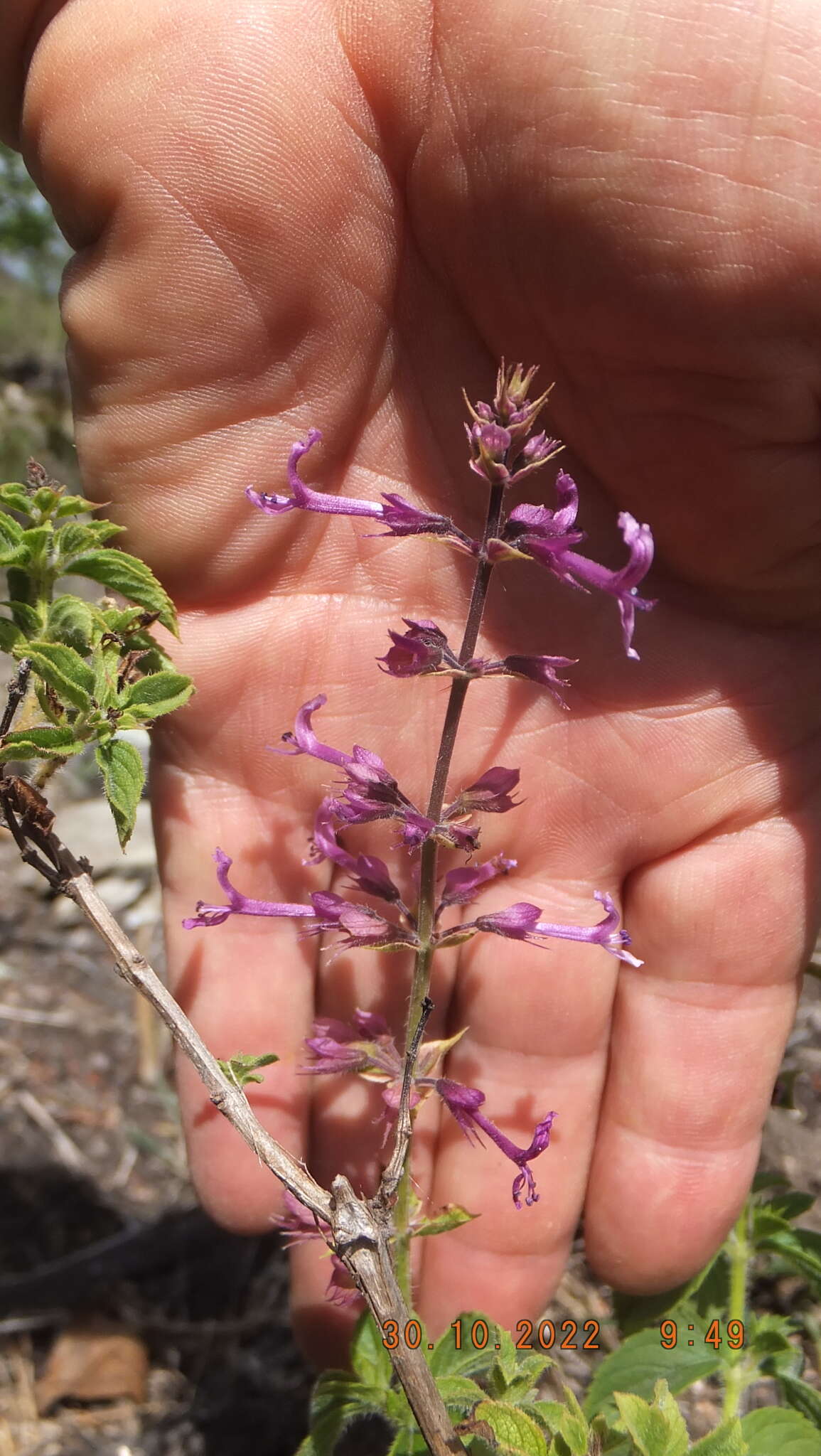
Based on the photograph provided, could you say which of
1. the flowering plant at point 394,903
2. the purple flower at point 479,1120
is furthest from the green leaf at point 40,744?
the purple flower at point 479,1120

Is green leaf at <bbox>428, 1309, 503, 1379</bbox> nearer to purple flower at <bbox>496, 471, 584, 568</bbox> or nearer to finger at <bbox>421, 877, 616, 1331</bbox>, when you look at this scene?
finger at <bbox>421, 877, 616, 1331</bbox>

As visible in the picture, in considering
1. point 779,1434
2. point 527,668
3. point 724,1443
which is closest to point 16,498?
point 527,668

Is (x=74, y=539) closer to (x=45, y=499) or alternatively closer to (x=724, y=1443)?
(x=45, y=499)

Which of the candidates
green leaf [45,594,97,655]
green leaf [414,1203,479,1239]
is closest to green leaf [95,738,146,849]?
green leaf [45,594,97,655]

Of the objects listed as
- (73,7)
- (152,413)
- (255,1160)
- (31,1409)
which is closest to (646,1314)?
(255,1160)

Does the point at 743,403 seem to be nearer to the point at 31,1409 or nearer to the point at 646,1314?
the point at 646,1314

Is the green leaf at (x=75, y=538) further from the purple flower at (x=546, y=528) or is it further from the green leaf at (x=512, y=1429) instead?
the green leaf at (x=512, y=1429)
